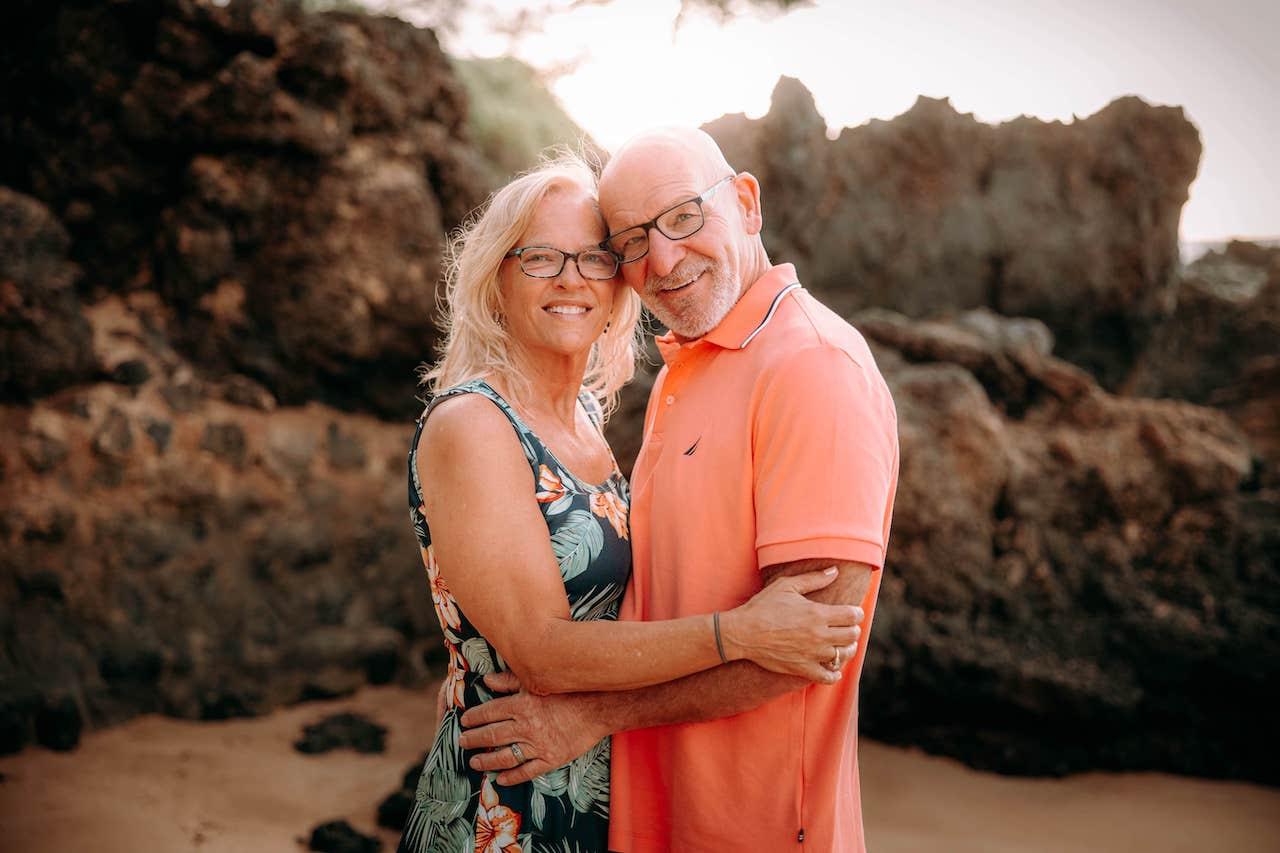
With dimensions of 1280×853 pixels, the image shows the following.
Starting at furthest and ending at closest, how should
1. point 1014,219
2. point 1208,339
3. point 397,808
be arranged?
point 1208,339 → point 1014,219 → point 397,808

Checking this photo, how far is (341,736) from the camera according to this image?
464cm

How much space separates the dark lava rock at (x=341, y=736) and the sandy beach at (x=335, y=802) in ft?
0.20

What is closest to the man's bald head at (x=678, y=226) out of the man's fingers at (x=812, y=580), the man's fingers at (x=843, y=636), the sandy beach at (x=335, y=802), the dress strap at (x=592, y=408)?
the dress strap at (x=592, y=408)

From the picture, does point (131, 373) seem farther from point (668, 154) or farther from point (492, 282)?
point (668, 154)

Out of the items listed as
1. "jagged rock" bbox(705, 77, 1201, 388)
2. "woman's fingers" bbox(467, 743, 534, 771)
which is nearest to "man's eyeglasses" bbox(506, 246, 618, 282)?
"woman's fingers" bbox(467, 743, 534, 771)

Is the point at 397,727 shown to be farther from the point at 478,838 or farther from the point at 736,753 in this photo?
the point at 736,753

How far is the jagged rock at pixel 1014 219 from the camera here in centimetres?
595

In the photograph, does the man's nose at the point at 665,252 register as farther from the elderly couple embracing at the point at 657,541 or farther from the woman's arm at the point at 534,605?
the woman's arm at the point at 534,605

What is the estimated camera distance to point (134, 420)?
494cm

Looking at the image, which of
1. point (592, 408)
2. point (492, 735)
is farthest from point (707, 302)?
point (492, 735)

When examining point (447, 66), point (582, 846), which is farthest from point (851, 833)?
point (447, 66)

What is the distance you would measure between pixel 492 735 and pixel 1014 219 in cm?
549

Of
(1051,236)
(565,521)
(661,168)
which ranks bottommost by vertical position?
(565,521)

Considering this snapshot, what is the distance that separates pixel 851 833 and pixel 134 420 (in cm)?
444
